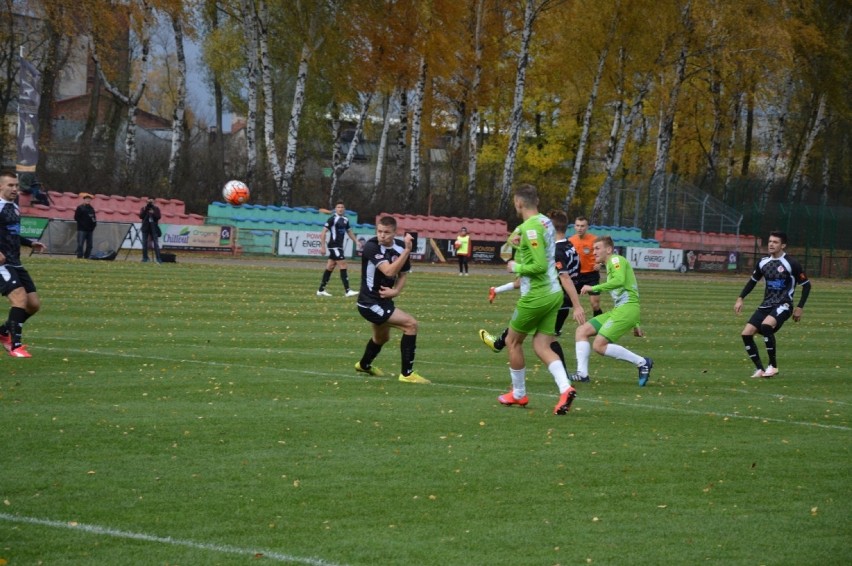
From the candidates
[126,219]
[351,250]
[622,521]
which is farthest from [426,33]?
[622,521]

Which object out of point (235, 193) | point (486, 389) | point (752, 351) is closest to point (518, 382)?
point (486, 389)

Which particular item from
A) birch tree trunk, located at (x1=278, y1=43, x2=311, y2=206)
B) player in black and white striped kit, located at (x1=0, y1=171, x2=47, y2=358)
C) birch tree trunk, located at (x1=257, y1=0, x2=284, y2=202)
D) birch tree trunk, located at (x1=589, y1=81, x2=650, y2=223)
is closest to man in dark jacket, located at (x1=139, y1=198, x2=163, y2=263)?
birch tree trunk, located at (x1=257, y1=0, x2=284, y2=202)

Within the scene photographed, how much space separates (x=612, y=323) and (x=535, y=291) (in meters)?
3.15

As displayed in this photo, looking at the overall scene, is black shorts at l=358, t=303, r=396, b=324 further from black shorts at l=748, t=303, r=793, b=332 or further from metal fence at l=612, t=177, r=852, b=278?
metal fence at l=612, t=177, r=852, b=278

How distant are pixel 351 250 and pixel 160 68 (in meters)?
68.7

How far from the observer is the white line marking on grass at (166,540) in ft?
19.2

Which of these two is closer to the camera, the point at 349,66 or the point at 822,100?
the point at 349,66

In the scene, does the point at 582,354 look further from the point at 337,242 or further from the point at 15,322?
the point at 337,242

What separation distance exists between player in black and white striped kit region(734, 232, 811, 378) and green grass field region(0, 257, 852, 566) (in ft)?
1.41

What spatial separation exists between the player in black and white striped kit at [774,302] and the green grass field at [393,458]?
0.43 m

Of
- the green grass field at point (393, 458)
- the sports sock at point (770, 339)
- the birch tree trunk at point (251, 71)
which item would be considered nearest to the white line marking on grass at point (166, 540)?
the green grass field at point (393, 458)

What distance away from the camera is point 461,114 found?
6091 cm

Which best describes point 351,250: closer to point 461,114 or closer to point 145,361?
point 461,114

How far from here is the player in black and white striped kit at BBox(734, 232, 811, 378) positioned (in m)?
15.1
